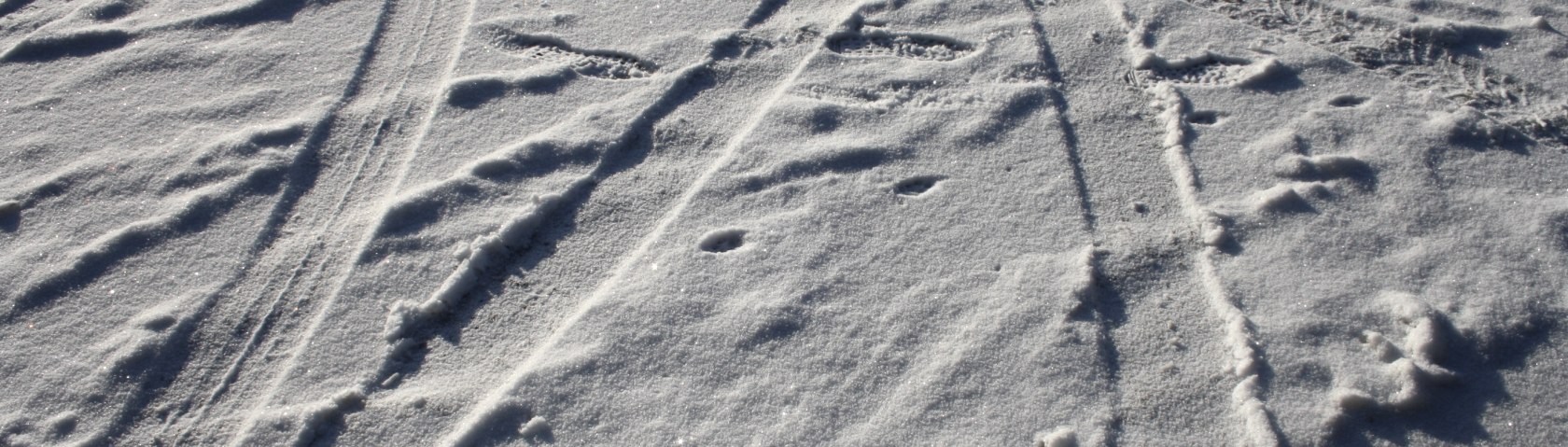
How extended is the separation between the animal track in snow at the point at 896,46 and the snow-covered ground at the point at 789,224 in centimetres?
1

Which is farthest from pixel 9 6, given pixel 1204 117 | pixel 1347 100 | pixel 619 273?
pixel 1347 100

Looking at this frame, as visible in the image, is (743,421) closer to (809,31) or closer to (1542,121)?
(809,31)

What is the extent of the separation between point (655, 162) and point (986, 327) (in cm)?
82

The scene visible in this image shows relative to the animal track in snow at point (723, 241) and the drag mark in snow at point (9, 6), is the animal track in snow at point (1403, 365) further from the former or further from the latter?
the drag mark in snow at point (9, 6)

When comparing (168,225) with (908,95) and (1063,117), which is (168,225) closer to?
(908,95)

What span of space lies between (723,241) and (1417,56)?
1664 mm

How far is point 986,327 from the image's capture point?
1890 mm

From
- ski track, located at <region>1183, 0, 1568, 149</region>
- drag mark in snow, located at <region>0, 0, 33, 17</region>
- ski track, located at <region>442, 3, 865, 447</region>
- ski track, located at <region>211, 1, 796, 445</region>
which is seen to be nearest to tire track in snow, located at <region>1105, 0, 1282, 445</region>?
ski track, located at <region>1183, 0, 1568, 149</region>

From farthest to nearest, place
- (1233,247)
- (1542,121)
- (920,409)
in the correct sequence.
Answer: (1542,121) → (1233,247) → (920,409)

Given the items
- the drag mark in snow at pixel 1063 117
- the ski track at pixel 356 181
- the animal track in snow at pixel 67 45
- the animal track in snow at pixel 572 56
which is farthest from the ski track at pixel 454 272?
the animal track in snow at pixel 67 45

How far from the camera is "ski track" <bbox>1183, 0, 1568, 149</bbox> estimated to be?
7.43 feet

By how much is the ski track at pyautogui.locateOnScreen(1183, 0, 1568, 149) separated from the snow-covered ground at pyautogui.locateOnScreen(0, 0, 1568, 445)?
0.01 metres

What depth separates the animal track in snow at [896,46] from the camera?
99.4 inches

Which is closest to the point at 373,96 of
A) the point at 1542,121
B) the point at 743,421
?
the point at 743,421
